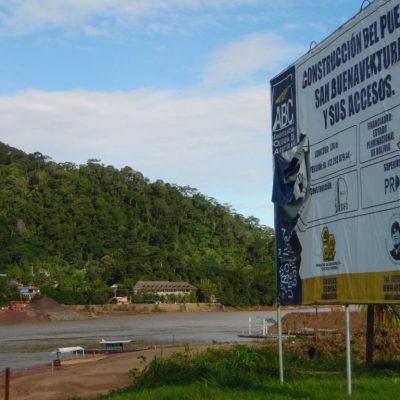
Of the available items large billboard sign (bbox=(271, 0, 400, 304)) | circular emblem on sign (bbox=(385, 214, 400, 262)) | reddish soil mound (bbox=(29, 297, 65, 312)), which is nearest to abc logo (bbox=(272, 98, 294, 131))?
large billboard sign (bbox=(271, 0, 400, 304))

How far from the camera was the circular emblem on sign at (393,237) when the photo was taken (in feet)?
24.1

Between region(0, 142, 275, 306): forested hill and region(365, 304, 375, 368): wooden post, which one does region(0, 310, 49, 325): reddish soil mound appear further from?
region(365, 304, 375, 368): wooden post

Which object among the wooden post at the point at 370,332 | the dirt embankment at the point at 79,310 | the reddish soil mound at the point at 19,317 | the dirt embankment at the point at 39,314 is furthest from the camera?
the dirt embankment at the point at 79,310

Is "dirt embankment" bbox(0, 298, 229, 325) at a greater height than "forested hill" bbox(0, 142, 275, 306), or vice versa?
"forested hill" bbox(0, 142, 275, 306)

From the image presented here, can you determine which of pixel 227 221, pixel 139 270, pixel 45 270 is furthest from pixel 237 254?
pixel 45 270

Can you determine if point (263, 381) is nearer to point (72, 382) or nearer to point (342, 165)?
point (342, 165)

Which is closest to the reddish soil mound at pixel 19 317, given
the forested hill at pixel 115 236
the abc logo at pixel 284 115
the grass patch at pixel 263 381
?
the forested hill at pixel 115 236

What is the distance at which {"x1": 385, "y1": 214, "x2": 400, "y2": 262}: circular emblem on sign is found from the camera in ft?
24.1

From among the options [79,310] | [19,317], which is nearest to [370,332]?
[19,317]

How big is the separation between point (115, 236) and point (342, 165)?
5546 inches

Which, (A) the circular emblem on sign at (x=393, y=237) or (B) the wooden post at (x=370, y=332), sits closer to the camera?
(A) the circular emblem on sign at (x=393, y=237)

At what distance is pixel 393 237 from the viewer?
743 cm

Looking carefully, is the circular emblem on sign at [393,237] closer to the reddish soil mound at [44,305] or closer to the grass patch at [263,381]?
the grass patch at [263,381]

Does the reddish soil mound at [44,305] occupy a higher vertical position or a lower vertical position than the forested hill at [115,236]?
lower
